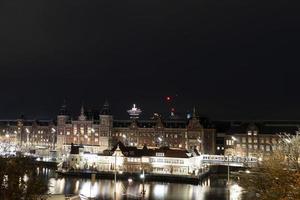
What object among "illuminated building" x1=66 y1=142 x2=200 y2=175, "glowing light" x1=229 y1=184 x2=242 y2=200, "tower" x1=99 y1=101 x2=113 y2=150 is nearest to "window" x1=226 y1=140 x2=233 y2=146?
"illuminated building" x1=66 y1=142 x2=200 y2=175

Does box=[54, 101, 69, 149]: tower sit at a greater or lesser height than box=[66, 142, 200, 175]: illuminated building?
greater

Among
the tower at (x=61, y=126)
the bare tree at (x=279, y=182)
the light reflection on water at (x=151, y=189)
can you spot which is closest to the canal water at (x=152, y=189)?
the light reflection on water at (x=151, y=189)

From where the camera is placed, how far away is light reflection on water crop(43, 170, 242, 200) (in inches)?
1917

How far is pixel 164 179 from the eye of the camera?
64.2 metres

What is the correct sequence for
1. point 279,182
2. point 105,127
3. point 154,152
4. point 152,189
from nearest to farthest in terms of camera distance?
point 279,182 → point 152,189 → point 154,152 → point 105,127

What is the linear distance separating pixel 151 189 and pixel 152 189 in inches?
5.3

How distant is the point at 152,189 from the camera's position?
54.6 meters

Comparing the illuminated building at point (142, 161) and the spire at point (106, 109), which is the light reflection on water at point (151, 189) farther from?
the spire at point (106, 109)

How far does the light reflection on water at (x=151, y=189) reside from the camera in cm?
4869

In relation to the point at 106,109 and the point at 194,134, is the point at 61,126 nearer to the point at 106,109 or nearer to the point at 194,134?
the point at 106,109

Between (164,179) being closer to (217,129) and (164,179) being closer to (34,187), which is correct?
(217,129)

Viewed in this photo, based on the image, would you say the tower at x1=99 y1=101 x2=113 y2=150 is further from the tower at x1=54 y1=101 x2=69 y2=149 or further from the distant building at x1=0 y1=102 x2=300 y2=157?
the tower at x1=54 y1=101 x2=69 y2=149

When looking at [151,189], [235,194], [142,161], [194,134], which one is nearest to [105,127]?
[194,134]

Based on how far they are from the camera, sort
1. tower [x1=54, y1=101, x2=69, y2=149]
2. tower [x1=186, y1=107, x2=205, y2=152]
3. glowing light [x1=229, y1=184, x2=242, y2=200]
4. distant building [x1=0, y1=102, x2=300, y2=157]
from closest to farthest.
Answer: glowing light [x1=229, y1=184, x2=242, y2=200]
distant building [x1=0, y1=102, x2=300, y2=157]
tower [x1=186, y1=107, x2=205, y2=152]
tower [x1=54, y1=101, x2=69, y2=149]
